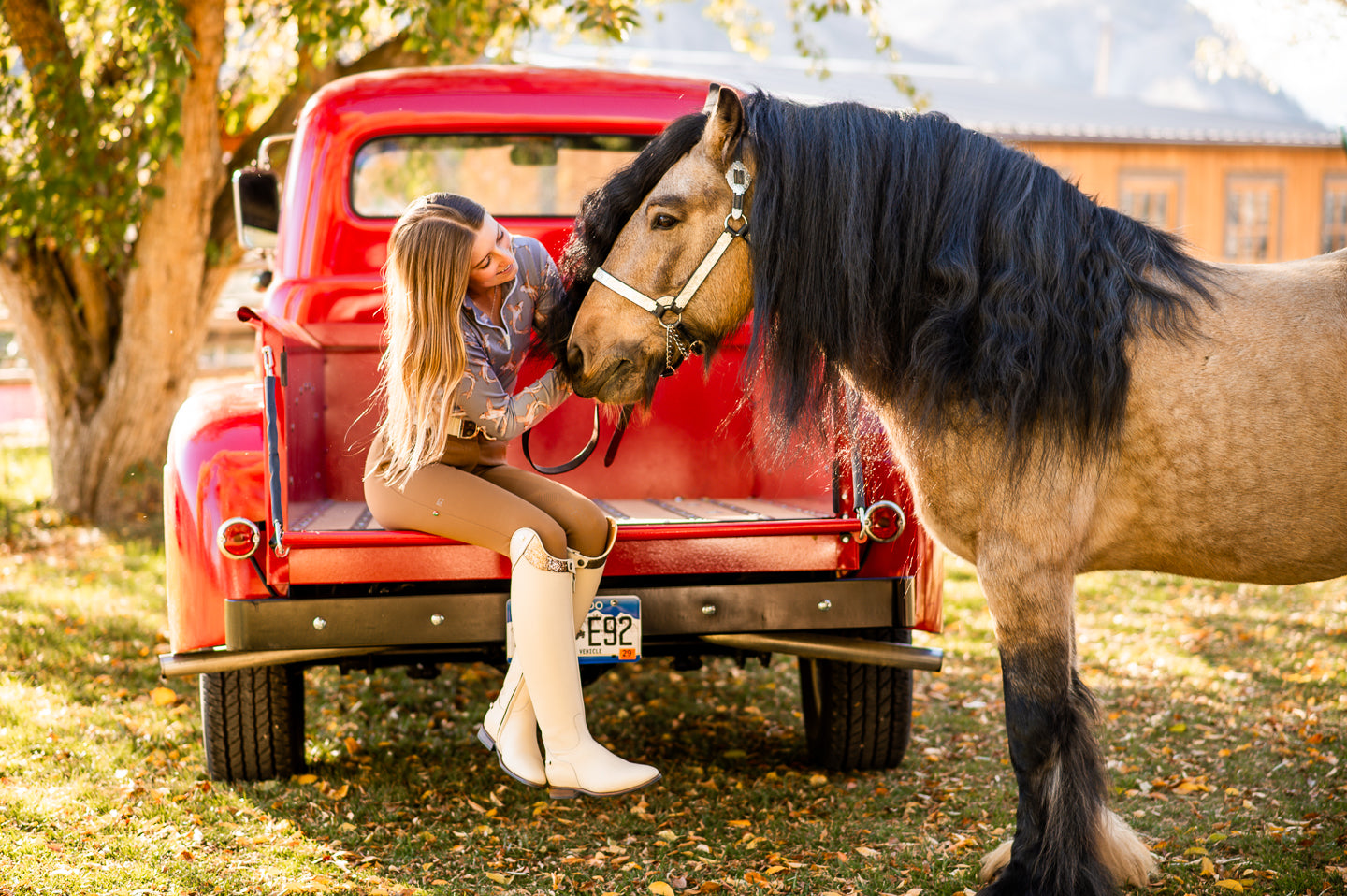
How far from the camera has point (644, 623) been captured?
9.67ft

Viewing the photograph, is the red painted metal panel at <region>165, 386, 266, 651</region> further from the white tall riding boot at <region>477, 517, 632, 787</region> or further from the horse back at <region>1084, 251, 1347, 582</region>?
the horse back at <region>1084, 251, 1347, 582</region>

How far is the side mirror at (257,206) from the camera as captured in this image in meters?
4.36

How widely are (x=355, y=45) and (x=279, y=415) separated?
8.37 metres

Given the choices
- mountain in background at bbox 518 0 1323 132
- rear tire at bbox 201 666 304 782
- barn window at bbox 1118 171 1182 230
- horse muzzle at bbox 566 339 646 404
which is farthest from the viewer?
mountain in background at bbox 518 0 1323 132

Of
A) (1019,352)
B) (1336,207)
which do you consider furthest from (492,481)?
(1336,207)

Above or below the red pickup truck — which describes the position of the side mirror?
above

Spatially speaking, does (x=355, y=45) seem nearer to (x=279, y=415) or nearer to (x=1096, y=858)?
(x=279, y=415)

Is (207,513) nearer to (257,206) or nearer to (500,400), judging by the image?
(500,400)

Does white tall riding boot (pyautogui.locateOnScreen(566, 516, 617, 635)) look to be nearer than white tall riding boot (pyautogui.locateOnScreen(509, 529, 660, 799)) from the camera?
No

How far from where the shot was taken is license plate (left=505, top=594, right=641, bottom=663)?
2908 mm

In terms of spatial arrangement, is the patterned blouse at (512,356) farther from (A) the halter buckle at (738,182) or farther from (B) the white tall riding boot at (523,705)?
(A) the halter buckle at (738,182)

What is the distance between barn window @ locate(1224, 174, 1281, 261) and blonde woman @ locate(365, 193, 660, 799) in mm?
19775

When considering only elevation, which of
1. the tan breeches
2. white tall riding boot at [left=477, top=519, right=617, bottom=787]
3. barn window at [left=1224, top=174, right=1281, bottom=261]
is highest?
barn window at [left=1224, top=174, right=1281, bottom=261]

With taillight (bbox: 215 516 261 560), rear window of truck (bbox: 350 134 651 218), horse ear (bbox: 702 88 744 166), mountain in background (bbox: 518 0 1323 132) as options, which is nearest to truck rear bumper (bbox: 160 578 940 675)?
taillight (bbox: 215 516 261 560)
